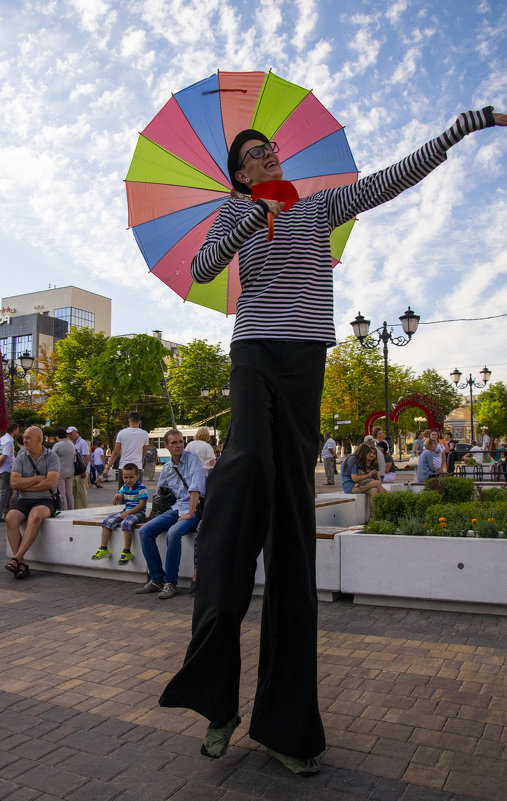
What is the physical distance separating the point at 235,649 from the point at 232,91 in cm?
318

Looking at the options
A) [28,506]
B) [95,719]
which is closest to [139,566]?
[28,506]

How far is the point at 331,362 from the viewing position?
44.8 meters

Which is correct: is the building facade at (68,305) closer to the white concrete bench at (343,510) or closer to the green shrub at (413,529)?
the white concrete bench at (343,510)

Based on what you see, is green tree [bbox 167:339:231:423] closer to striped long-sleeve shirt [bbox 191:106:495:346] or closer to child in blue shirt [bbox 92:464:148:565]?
child in blue shirt [bbox 92:464:148:565]

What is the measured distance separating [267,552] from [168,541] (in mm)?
3800

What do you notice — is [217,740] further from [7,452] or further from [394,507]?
[7,452]

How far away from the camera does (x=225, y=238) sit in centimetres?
243

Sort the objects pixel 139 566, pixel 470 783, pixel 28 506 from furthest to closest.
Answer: pixel 28 506, pixel 139 566, pixel 470 783

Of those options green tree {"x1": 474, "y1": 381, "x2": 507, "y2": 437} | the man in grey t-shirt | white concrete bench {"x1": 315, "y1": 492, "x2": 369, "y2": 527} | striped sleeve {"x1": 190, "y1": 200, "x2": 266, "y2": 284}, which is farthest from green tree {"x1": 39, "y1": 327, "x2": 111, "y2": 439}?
striped sleeve {"x1": 190, "y1": 200, "x2": 266, "y2": 284}

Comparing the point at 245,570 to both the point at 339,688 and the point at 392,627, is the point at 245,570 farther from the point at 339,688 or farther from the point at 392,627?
the point at 392,627

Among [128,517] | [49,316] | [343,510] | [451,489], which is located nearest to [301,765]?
[128,517]

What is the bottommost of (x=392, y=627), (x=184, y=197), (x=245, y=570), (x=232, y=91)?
(x=392, y=627)

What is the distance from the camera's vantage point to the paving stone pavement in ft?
7.77

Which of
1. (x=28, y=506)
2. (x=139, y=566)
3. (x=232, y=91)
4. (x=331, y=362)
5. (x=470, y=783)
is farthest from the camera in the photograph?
(x=331, y=362)
